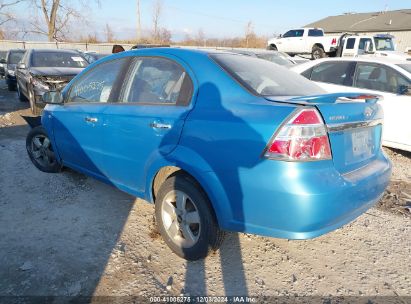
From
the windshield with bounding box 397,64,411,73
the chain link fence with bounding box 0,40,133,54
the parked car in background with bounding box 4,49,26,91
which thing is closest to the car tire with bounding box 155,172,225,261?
the windshield with bounding box 397,64,411,73

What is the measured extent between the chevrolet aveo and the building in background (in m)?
38.3

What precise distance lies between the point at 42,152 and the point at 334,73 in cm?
518

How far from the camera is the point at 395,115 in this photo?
5527 mm

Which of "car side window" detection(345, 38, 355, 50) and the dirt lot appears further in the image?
"car side window" detection(345, 38, 355, 50)

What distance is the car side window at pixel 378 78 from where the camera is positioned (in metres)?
5.77

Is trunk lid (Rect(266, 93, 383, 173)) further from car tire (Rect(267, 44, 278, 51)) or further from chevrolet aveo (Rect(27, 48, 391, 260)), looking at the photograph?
car tire (Rect(267, 44, 278, 51))

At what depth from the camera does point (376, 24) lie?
4072 cm

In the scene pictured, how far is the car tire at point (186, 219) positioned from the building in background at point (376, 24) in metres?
38.8

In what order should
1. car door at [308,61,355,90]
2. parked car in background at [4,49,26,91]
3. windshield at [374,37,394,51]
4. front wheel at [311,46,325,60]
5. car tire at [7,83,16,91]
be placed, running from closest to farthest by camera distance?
car door at [308,61,355,90]
parked car in background at [4,49,26,91]
car tire at [7,83,16,91]
windshield at [374,37,394,51]
front wheel at [311,46,325,60]

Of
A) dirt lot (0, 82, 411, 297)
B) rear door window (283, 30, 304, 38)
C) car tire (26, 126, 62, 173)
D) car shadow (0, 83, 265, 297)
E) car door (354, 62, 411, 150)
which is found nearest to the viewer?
car shadow (0, 83, 265, 297)

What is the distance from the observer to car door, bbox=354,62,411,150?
5457mm

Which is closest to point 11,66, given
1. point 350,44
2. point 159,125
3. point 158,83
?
point 158,83

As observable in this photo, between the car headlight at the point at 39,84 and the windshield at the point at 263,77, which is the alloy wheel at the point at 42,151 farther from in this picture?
the car headlight at the point at 39,84

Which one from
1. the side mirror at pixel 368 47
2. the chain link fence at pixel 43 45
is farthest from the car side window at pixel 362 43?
the chain link fence at pixel 43 45
